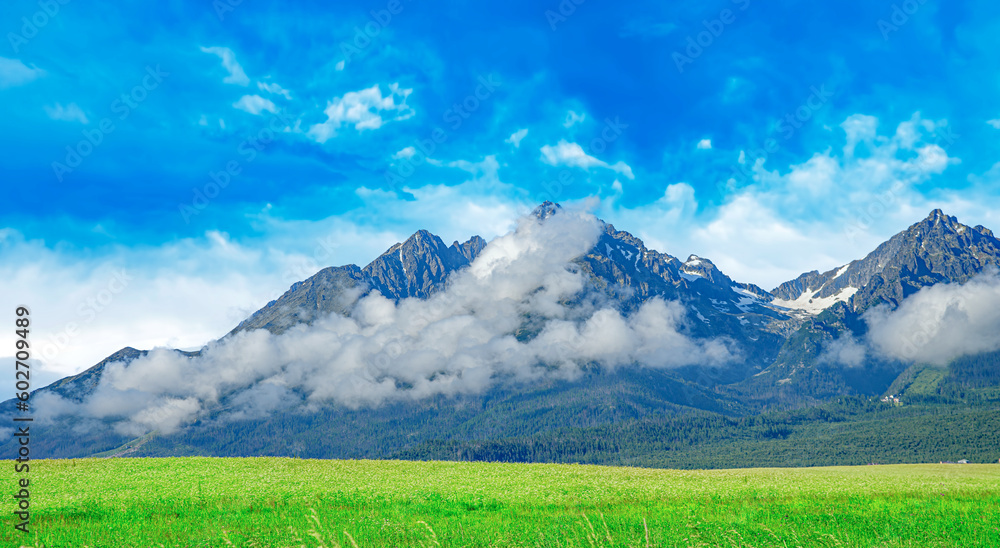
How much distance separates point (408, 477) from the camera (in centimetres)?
4928

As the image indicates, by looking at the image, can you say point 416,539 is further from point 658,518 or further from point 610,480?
point 610,480

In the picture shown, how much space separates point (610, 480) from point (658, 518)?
2336cm

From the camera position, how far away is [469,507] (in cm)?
3338

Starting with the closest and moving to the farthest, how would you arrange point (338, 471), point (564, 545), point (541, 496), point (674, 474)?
point (564, 545)
point (541, 496)
point (338, 471)
point (674, 474)

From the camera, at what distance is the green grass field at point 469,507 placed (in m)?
21.7

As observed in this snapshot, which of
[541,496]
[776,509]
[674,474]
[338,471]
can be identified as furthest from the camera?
[674,474]

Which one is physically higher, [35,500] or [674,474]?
[35,500]

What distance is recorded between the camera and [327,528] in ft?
81.3

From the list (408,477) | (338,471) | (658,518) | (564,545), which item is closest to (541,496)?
(658,518)

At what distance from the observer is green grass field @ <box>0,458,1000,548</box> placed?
21672 mm

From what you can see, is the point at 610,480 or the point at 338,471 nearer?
the point at 610,480

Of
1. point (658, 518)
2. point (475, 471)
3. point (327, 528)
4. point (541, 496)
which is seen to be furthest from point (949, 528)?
point (475, 471)

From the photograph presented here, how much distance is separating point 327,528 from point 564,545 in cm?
1172

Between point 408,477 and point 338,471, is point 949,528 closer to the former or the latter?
point 408,477
